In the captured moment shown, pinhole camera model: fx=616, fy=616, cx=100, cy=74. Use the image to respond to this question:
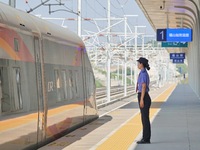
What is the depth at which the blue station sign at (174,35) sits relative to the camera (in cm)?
3647

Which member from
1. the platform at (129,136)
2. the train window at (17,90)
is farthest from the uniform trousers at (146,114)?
the train window at (17,90)

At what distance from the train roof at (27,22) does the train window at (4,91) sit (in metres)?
0.83

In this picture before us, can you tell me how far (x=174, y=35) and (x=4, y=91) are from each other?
2745 centimetres

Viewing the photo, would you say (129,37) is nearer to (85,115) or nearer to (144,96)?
(85,115)

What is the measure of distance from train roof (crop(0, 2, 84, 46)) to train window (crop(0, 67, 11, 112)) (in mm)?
833

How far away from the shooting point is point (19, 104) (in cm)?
1078

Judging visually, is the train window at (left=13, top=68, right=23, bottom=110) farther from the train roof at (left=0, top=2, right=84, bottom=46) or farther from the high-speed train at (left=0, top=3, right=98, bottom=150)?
the train roof at (left=0, top=2, right=84, bottom=46)

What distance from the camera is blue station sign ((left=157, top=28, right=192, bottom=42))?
36.5 m

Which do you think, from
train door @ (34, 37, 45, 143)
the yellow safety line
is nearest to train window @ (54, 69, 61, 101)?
the yellow safety line

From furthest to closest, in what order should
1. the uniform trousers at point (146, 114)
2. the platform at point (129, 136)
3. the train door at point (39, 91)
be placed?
the platform at point (129, 136), the uniform trousers at point (146, 114), the train door at point (39, 91)

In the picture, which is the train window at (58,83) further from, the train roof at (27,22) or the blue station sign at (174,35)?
the blue station sign at (174,35)

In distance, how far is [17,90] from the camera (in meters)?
10.7

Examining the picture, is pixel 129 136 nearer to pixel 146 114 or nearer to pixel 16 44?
pixel 146 114

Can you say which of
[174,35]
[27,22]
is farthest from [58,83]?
[174,35]
